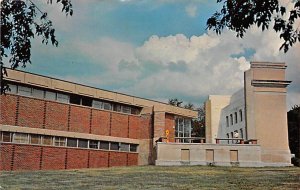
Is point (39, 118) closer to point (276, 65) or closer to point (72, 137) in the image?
point (72, 137)

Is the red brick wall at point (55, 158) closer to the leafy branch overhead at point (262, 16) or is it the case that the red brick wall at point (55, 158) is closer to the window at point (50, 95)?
the window at point (50, 95)

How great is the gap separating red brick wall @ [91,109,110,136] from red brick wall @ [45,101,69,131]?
1425 mm

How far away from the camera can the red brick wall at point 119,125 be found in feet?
60.1

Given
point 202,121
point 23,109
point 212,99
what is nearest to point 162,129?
point 23,109

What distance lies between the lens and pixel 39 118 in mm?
15234

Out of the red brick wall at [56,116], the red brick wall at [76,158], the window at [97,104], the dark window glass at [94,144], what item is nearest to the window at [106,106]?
the window at [97,104]

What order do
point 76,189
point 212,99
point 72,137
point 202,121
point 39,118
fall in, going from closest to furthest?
point 76,189, point 39,118, point 72,137, point 212,99, point 202,121

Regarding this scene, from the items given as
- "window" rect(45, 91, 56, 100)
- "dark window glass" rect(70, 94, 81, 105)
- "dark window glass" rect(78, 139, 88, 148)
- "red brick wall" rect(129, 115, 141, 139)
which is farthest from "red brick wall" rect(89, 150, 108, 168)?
"window" rect(45, 91, 56, 100)

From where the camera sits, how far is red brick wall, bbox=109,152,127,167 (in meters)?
17.9

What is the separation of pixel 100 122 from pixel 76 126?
1317mm

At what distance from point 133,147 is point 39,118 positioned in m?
5.34

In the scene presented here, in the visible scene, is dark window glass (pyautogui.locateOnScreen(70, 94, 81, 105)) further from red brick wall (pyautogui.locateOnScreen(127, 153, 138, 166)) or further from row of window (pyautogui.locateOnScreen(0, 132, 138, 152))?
red brick wall (pyautogui.locateOnScreen(127, 153, 138, 166))

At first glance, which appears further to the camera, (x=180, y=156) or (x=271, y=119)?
(x=271, y=119)

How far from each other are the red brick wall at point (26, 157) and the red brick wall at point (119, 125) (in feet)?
13.5
